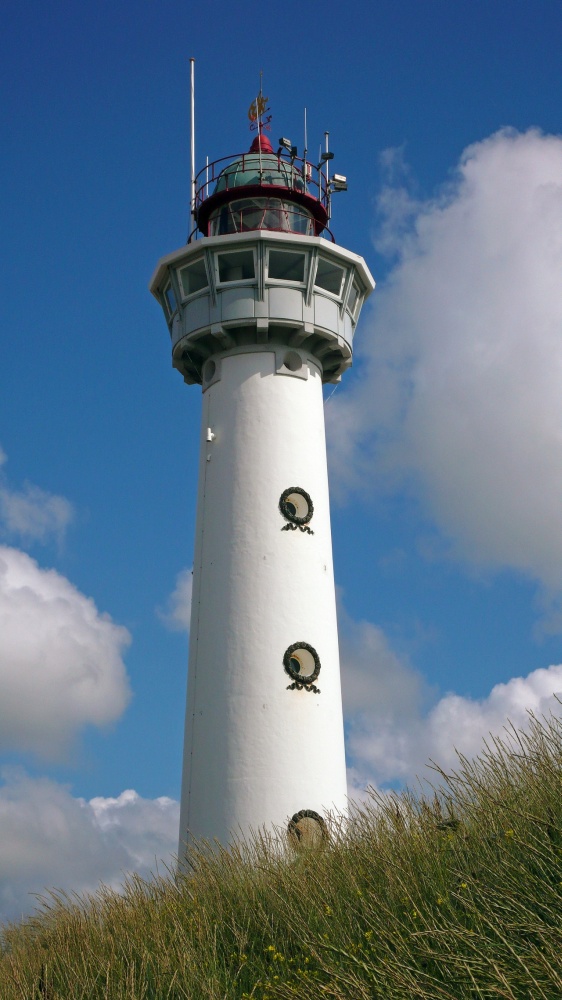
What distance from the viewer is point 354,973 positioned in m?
9.37

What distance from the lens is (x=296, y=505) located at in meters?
22.9

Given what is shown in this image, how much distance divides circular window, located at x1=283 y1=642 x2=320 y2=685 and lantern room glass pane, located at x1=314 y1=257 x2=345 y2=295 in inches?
333

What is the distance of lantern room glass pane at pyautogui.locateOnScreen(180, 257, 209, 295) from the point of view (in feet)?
80.2

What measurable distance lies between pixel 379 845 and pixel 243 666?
9.42m

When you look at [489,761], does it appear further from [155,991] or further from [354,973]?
[155,991]

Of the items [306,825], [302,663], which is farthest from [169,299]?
[306,825]

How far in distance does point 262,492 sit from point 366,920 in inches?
517

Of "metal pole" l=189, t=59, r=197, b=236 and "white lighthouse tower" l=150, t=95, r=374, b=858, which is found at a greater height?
"metal pole" l=189, t=59, r=197, b=236

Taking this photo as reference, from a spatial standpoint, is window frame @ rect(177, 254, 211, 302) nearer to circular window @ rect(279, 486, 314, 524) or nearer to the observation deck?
the observation deck

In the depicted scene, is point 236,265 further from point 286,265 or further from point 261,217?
point 261,217

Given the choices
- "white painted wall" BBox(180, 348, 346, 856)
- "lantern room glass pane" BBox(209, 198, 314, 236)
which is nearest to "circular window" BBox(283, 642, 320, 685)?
"white painted wall" BBox(180, 348, 346, 856)

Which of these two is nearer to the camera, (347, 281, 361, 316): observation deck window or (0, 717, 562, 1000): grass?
(0, 717, 562, 1000): grass

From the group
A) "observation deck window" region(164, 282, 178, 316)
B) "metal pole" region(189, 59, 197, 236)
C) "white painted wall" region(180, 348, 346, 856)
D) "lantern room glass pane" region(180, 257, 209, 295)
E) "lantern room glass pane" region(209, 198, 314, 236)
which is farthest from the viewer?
"metal pole" region(189, 59, 197, 236)

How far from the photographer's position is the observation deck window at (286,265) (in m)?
24.0
